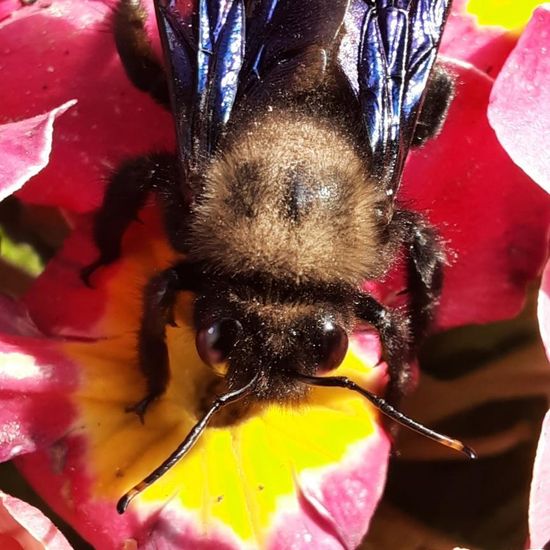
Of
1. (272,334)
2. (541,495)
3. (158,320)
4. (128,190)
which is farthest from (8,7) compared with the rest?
(541,495)

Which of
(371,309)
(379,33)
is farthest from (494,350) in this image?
(379,33)

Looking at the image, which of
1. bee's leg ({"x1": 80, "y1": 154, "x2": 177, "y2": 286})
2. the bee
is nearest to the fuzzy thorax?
the bee

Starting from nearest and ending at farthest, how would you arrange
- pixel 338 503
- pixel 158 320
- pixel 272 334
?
pixel 272 334 < pixel 158 320 < pixel 338 503

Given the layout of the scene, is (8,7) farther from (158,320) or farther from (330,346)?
(330,346)

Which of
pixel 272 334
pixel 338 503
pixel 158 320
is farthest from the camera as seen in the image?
pixel 338 503

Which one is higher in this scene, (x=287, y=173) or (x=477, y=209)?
(x=287, y=173)

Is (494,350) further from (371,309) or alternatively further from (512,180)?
(371,309)

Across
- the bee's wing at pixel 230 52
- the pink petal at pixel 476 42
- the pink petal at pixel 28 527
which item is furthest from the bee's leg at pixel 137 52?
the pink petal at pixel 28 527

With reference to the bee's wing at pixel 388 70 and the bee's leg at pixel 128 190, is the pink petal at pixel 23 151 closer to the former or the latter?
the bee's leg at pixel 128 190
